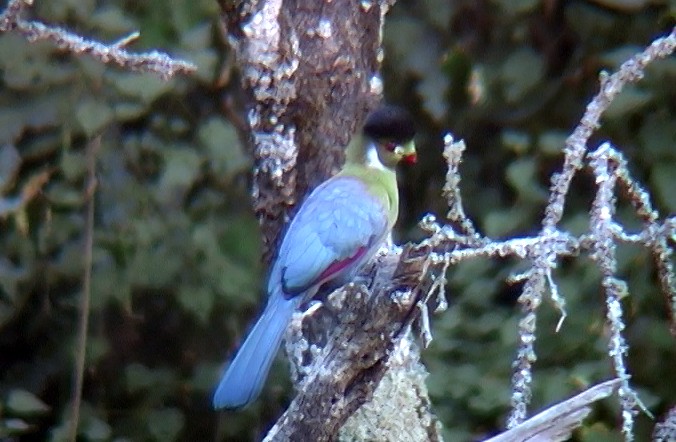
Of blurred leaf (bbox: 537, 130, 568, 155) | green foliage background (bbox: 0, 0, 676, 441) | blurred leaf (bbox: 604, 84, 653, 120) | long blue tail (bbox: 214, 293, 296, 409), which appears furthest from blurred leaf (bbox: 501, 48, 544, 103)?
long blue tail (bbox: 214, 293, 296, 409)

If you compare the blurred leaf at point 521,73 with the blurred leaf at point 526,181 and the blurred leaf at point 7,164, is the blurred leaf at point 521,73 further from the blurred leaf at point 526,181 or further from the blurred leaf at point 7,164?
the blurred leaf at point 7,164

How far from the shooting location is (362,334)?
1.75 meters

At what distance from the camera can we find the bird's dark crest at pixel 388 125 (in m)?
2.19

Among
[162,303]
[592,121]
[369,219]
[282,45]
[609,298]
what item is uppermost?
[162,303]

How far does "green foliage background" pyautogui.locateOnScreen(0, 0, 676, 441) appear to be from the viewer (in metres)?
2.62

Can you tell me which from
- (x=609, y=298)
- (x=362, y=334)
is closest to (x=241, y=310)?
(x=362, y=334)

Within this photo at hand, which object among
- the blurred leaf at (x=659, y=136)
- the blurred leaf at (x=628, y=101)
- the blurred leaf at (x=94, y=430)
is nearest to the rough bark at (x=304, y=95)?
the blurred leaf at (x=628, y=101)

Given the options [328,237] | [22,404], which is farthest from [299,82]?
[22,404]

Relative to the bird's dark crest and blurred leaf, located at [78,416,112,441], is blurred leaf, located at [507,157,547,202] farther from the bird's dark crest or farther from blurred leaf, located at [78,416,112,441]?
blurred leaf, located at [78,416,112,441]

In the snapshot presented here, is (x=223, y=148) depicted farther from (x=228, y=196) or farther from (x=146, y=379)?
(x=146, y=379)

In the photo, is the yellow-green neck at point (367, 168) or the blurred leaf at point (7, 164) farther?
the blurred leaf at point (7, 164)

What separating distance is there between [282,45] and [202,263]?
0.77 m

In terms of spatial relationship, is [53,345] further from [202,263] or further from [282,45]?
[282,45]

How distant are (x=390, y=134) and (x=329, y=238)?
23 cm
